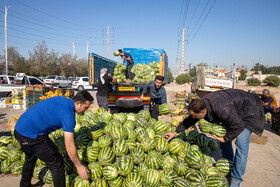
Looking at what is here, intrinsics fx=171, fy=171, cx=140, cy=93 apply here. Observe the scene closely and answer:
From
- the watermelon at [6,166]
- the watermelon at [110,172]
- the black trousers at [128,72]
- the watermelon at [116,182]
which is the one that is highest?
the black trousers at [128,72]

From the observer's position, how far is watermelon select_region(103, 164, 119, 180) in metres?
2.95

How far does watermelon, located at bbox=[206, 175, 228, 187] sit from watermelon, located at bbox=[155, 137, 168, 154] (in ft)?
3.03

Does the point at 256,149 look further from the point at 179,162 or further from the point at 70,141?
the point at 70,141

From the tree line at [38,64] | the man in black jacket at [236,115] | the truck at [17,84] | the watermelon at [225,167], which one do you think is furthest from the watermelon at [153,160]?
the tree line at [38,64]

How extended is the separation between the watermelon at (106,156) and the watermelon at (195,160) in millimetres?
1460

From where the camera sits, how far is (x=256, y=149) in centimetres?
524

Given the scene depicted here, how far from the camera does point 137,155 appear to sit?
3.25 metres

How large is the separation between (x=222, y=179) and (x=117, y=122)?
2.37m

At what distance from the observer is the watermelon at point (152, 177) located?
292cm

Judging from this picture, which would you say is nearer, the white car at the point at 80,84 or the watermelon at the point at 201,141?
the watermelon at the point at 201,141

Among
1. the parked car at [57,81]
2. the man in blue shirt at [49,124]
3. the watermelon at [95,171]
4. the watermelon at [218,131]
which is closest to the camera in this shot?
the man in blue shirt at [49,124]

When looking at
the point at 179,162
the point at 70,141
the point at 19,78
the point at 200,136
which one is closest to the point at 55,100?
the point at 70,141

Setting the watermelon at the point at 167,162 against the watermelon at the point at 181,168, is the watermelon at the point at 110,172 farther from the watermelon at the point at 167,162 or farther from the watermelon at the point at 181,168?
the watermelon at the point at 181,168

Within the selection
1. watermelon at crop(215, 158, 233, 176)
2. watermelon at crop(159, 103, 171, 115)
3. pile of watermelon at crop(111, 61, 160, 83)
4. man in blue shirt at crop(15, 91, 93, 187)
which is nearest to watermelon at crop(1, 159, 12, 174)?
man in blue shirt at crop(15, 91, 93, 187)
